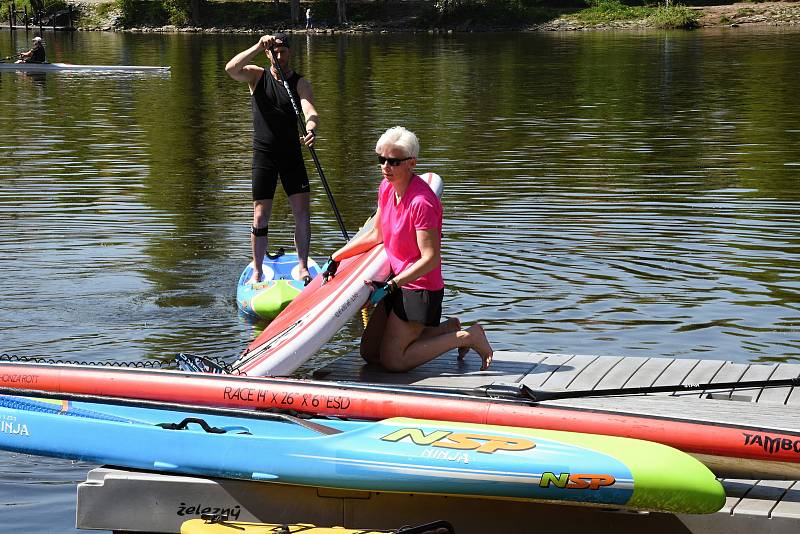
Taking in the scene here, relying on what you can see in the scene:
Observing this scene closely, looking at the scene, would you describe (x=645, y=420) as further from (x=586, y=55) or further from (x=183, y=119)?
(x=586, y=55)

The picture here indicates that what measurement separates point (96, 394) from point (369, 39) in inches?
2218

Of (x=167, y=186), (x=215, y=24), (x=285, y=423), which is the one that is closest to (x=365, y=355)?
(x=285, y=423)

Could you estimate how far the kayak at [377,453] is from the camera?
226 inches

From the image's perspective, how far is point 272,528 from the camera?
5812 millimetres

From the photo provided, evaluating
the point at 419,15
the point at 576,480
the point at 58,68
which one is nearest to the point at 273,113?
the point at 576,480

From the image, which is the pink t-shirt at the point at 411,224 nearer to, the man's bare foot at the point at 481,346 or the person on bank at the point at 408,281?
the person on bank at the point at 408,281

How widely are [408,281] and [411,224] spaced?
36cm

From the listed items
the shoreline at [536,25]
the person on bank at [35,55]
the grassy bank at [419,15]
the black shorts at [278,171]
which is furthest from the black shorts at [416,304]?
the shoreline at [536,25]

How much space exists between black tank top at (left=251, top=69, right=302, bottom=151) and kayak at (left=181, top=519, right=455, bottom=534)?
16.2 ft

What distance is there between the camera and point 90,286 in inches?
466

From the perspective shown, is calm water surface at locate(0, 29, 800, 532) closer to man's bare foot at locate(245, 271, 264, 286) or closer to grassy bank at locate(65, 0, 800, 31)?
man's bare foot at locate(245, 271, 264, 286)

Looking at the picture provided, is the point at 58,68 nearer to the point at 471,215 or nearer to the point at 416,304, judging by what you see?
the point at 471,215

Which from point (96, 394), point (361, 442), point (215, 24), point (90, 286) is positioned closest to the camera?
point (361, 442)

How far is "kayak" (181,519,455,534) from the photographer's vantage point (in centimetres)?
559
